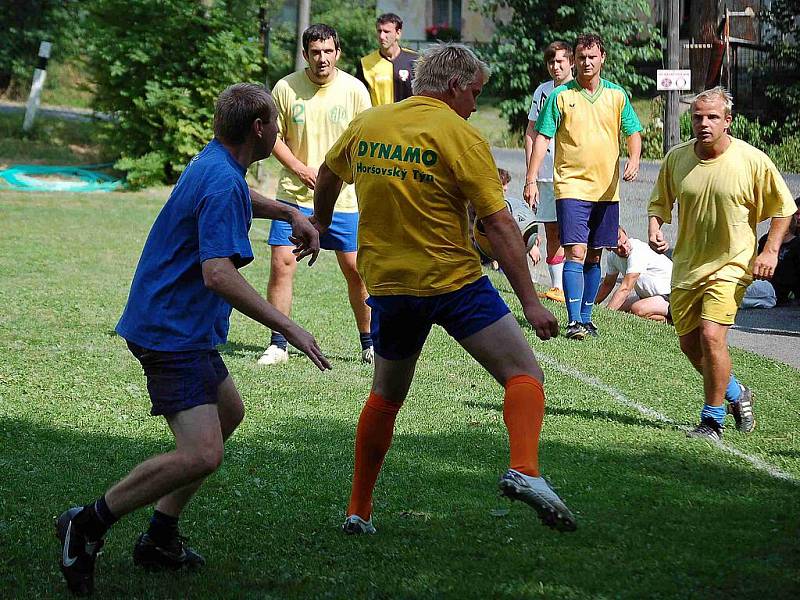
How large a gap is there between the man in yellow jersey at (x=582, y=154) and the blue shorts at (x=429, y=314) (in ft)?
16.5

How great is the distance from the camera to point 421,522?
15.5 feet

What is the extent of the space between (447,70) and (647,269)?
23.8 feet

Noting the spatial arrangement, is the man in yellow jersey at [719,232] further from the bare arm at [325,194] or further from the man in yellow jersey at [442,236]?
the bare arm at [325,194]

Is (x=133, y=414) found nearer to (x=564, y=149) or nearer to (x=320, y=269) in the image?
(x=564, y=149)

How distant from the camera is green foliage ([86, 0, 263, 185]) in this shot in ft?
63.6

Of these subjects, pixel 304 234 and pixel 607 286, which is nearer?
pixel 304 234

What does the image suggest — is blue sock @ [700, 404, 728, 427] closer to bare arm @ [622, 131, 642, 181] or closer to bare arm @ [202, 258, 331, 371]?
bare arm @ [202, 258, 331, 371]

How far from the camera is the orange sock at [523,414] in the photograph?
400 cm

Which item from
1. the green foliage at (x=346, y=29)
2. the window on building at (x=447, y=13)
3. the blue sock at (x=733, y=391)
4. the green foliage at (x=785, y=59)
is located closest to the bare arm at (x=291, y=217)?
the blue sock at (x=733, y=391)

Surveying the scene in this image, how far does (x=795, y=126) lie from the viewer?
85.2 ft

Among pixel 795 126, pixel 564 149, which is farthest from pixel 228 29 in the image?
pixel 795 126

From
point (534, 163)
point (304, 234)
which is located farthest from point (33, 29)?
point (304, 234)

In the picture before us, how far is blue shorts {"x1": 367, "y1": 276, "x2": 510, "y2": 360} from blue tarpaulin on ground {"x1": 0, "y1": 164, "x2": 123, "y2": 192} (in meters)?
16.4

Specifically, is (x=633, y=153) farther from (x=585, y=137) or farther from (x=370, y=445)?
(x=370, y=445)
